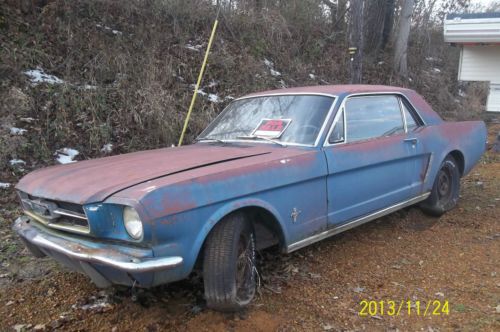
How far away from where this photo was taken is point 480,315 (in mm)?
3016

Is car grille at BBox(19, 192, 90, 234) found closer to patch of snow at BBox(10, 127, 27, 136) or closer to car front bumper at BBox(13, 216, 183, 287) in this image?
car front bumper at BBox(13, 216, 183, 287)

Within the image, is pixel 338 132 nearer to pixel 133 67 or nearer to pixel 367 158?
pixel 367 158

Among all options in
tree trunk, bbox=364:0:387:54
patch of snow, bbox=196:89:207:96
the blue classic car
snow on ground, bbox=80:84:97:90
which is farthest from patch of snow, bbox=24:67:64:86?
tree trunk, bbox=364:0:387:54

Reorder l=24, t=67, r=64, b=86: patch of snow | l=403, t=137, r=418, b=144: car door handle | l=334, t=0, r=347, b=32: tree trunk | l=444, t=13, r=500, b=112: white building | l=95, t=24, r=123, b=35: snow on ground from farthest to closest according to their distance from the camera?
l=334, t=0, r=347, b=32: tree trunk < l=444, t=13, r=500, b=112: white building < l=95, t=24, r=123, b=35: snow on ground < l=24, t=67, r=64, b=86: patch of snow < l=403, t=137, r=418, b=144: car door handle

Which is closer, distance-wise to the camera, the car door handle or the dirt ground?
the dirt ground

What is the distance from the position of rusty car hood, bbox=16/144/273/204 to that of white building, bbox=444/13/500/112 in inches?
329

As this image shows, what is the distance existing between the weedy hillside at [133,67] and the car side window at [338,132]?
162 inches

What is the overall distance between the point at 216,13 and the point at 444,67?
9092mm

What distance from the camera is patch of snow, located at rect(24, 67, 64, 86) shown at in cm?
728

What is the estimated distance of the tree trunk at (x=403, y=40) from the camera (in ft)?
41.5

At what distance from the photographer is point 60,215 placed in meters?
2.85

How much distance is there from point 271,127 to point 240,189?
1.11m

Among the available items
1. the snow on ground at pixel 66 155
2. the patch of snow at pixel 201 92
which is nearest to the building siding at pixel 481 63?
the patch of snow at pixel 201 92

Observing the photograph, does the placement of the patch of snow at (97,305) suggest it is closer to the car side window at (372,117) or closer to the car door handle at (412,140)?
the car side window at (372,117)
